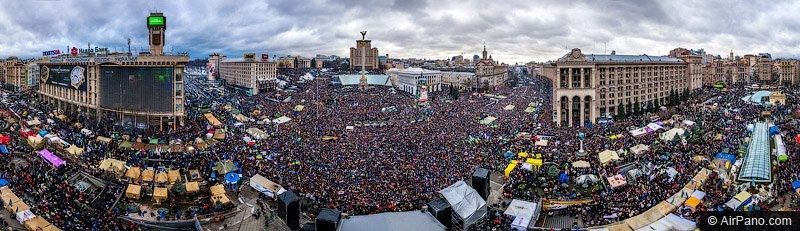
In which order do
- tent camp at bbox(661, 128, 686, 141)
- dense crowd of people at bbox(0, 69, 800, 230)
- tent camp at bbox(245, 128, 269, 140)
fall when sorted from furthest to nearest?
tent camp at bbox(245, 128, 269, 140)
tent camp at bbox(661, 128, 686, 141)
dense crowd of people at bbox(0, 69, 800, 230)

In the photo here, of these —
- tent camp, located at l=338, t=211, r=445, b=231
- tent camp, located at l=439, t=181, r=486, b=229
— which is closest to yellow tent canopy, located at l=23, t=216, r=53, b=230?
tent camp, located at l=338, t=211, r=445, b=231

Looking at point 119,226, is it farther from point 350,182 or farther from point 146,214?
point 350,182

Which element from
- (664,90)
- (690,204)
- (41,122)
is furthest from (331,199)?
(664,90)

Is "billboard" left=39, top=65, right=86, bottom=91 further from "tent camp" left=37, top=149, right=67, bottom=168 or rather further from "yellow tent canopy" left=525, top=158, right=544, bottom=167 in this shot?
"yellow tent canopy" left=525, top=158, right=544, bottom=167

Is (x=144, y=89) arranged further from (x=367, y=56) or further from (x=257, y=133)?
(x=367, y=56)

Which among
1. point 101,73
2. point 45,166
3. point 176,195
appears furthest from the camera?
point 101,73

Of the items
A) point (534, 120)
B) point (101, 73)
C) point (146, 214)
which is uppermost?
point (101, 73)
